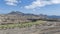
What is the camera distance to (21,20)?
25.6 meters

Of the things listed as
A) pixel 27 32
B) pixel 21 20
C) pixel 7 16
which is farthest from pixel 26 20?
pixel 27 32

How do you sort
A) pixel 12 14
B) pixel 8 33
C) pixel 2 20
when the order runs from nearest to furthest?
pixel 8 33, pixel 2 20, pixel 12 14

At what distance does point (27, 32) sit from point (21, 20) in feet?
24.1

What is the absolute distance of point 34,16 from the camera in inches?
1126

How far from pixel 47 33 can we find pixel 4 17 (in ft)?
32.3

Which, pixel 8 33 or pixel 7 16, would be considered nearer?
pixel 8 33

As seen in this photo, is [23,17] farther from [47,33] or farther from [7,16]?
[47,33]

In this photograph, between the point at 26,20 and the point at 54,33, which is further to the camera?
the point at 26,20

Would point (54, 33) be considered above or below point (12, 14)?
below

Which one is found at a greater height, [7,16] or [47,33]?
[7,16]

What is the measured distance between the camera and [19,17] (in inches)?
1061

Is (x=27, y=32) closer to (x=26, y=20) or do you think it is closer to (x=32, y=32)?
(x=32, y=32)

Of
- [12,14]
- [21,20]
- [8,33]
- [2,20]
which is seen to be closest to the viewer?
[8,33]

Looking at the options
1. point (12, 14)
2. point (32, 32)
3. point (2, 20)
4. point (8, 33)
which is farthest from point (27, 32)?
point (12, 14)
